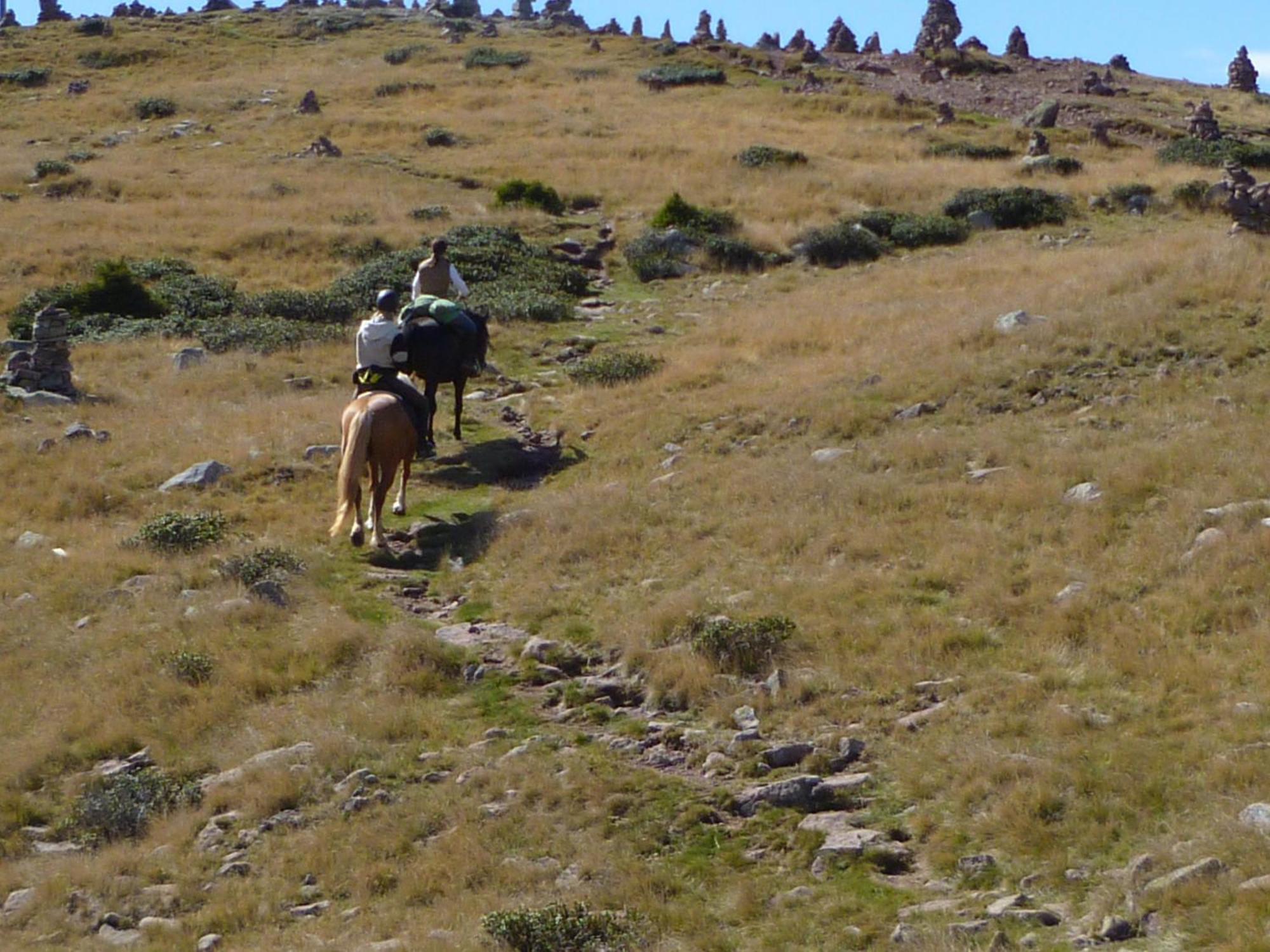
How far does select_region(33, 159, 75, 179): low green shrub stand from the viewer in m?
42.8

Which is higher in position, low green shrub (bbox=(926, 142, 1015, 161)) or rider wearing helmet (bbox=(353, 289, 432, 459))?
low green shrub (bbox=(926, 142, 1015, 161))

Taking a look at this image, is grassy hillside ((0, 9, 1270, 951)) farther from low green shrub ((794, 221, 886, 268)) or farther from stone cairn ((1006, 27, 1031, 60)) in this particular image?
stone cairn ((1006, 27, 1031, 60))

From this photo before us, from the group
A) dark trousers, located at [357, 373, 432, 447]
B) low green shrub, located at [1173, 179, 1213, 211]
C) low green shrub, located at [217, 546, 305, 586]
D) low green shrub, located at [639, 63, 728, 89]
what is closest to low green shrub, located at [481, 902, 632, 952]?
low green shrub, located at [217, 546, 305, 586]

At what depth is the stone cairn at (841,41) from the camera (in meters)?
76.1

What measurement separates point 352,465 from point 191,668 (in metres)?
3.45

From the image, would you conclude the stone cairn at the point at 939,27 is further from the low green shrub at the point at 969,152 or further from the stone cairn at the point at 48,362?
the stone cairn at the point at 48,362

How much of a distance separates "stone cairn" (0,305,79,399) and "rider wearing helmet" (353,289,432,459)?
784 centimetres

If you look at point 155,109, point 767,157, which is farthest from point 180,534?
point 155,109

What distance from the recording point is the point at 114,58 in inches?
2862

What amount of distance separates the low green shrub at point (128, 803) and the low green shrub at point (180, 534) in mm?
4990

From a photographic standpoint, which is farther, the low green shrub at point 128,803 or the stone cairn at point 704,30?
the stone cairn at point 704,30

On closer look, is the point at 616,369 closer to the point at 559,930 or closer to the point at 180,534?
the point at 180,534

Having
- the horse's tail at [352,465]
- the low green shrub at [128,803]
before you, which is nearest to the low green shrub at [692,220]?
the horse's tail at [352,465]

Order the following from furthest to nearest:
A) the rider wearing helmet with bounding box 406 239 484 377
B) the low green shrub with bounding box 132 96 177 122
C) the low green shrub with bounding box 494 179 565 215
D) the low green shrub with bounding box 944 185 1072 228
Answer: the low green shrub with bounding box 132 96 177 122, the low green shrub with bounding box 494 179 565 215, the low green shrub with bounding box 944 185 1072 228, the rider wearing helmet with bounding box 406 239 484 377
